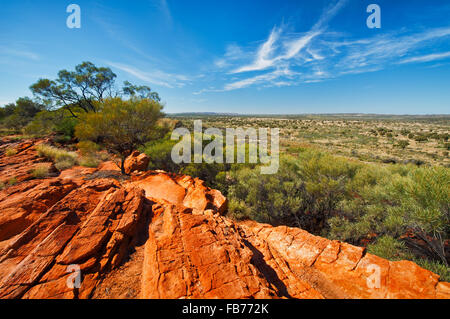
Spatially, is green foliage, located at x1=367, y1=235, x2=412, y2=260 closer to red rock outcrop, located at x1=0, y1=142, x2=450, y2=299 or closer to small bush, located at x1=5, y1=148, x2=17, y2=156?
red rock outcrop, located at x1=0, y1=142, x2=450, y2=299

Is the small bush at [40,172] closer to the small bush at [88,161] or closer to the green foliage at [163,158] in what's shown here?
the small bush at [88,161]

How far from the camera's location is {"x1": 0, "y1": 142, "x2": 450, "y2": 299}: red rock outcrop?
9.41ft

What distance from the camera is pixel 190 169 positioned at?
11.5 m

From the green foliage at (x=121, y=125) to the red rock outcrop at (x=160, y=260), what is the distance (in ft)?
25.3

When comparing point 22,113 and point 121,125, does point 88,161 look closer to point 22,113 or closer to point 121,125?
point 121,125

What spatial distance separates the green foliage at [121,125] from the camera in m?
11.9

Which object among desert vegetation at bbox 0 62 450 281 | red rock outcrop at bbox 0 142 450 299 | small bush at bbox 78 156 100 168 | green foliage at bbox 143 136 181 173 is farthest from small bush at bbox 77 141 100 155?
red rock outcrop at bbox 0 142 450 299

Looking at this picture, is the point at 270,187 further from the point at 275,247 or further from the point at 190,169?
the point at 190,169

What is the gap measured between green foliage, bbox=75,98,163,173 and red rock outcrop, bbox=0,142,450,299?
25.3 ft

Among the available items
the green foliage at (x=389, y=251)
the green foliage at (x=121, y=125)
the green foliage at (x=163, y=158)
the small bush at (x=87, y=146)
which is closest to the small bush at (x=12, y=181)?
the small bush at (x=87, y=146)

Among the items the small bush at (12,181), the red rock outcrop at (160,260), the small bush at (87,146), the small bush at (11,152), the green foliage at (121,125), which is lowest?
the red rock outcrop at (160,260)

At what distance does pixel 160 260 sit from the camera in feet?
10.6

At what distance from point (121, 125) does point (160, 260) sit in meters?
12.3
